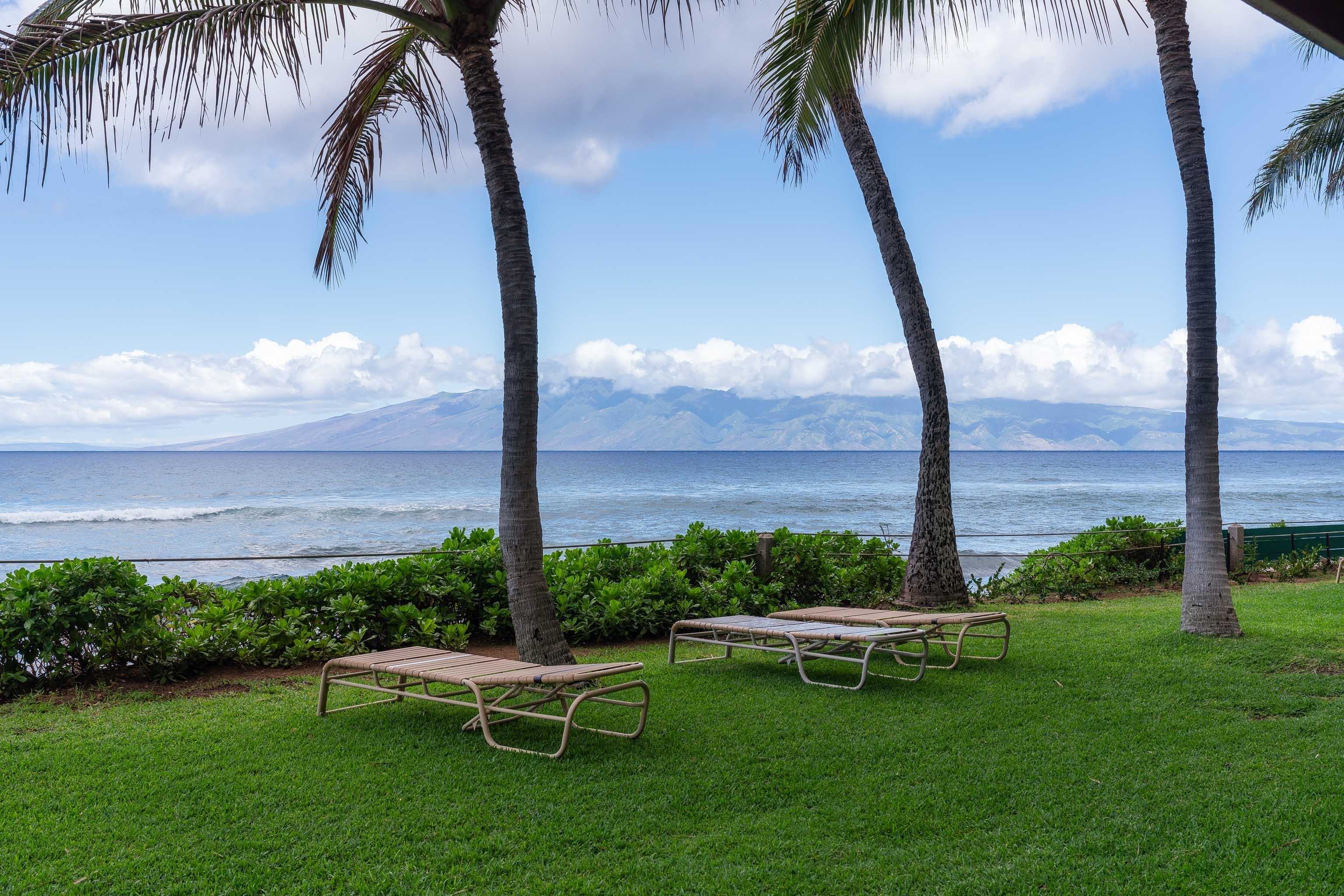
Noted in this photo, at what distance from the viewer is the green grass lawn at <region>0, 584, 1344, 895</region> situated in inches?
113

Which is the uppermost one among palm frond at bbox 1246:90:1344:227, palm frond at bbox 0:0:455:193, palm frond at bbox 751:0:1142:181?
palm frond at bbox 1246:90:1344:227

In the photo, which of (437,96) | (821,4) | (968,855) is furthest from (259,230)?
(968,855)

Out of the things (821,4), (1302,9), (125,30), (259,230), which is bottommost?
(1302,9)

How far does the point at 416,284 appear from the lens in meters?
31.4

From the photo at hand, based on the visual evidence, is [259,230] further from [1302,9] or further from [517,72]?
[1302,9]

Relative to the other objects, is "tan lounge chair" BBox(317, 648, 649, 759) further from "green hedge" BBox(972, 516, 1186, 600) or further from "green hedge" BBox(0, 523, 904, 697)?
"green hedge" BBox(972, 516, 1186, 600)

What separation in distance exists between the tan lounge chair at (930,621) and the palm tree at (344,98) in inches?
79.2

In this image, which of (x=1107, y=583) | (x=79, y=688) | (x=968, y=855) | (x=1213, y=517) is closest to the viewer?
(x=968, y=855)

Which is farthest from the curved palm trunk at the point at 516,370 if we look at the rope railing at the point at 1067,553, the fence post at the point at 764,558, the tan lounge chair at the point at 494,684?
the rope railing at the point at 1067,553

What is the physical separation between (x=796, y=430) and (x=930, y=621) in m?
144

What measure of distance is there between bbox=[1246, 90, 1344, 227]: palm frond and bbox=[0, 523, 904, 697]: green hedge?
8.49 meters

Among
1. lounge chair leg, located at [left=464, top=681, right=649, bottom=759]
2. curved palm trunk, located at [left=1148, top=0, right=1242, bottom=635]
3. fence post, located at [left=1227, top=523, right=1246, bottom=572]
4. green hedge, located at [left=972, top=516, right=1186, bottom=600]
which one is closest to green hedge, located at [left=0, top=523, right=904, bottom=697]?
green hedge, located at [left=972, top=516, right=1186, bottom=600]

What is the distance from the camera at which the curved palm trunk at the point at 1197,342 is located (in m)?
6.73

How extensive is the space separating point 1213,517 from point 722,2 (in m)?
5.15
